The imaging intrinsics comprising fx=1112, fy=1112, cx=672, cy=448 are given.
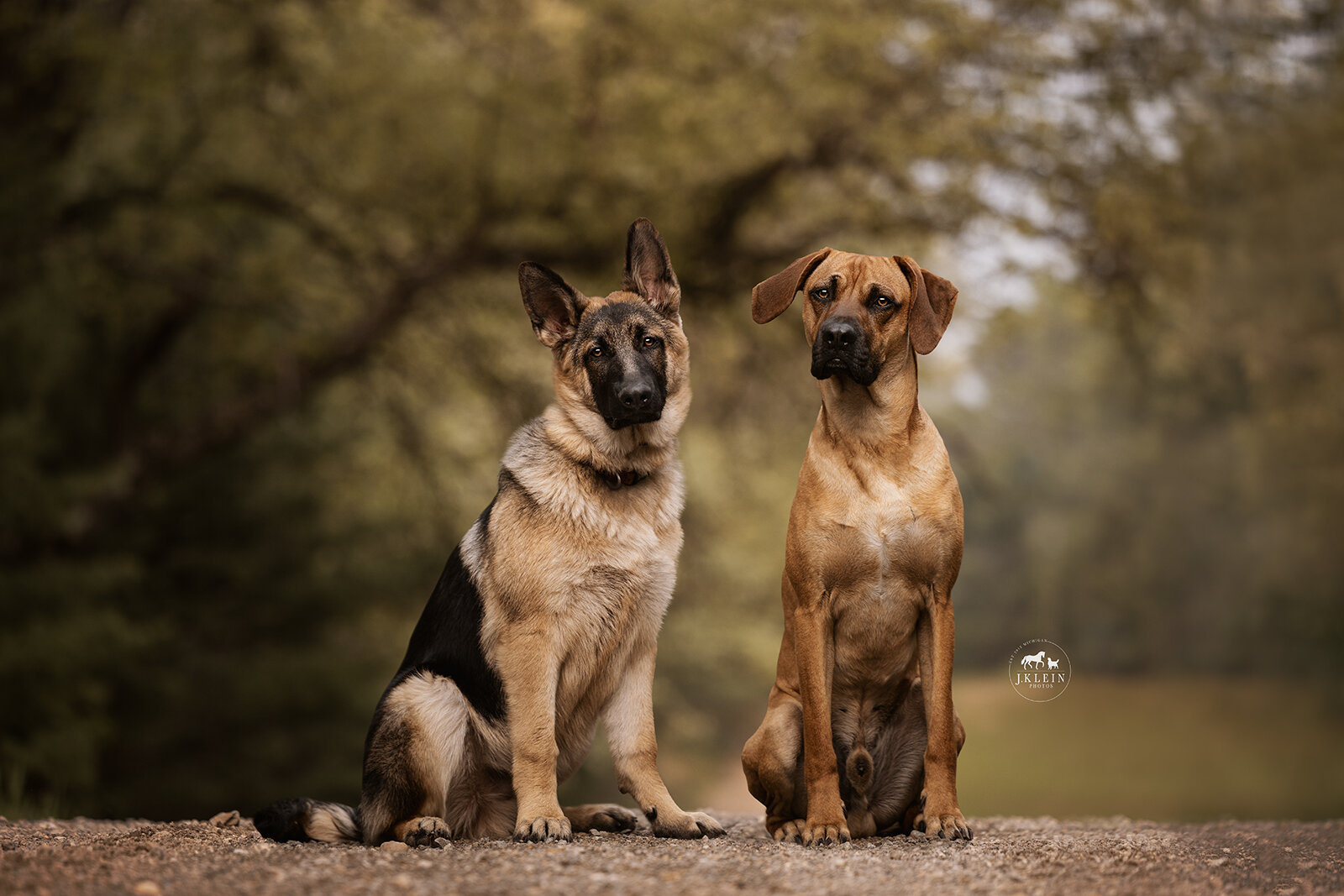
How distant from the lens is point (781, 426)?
15648 millimetres

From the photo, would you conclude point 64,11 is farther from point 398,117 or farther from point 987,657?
point 987,657

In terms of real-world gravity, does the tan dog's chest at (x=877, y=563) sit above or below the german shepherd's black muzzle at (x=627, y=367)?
below

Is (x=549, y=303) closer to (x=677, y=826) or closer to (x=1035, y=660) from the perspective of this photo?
(x=677, y=826)

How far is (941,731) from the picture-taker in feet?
16.1

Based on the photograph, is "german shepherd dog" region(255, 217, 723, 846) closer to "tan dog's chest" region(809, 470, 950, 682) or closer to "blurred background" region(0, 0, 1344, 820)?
"tan dog's chest" region(809, 470, 950, 682)

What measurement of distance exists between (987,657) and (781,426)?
5155mm

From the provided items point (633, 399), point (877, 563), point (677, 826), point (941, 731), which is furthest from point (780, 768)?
point (633, 399)

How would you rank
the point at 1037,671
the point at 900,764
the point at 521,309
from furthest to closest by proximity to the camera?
the point at 521,309, the point at 1037,671, the point at 900,764

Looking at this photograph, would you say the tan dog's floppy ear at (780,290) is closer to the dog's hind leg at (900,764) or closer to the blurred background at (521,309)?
the dog's hind leg at (900,764)

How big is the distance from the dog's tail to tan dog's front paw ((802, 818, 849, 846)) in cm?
198

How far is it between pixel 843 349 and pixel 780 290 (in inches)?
22.3

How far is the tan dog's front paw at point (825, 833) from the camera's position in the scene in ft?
15.6

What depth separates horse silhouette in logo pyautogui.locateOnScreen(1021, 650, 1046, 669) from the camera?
648 centimetres

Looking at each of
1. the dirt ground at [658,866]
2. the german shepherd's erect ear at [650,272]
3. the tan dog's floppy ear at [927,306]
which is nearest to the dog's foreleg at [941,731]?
the dirt ground at [658,866]
